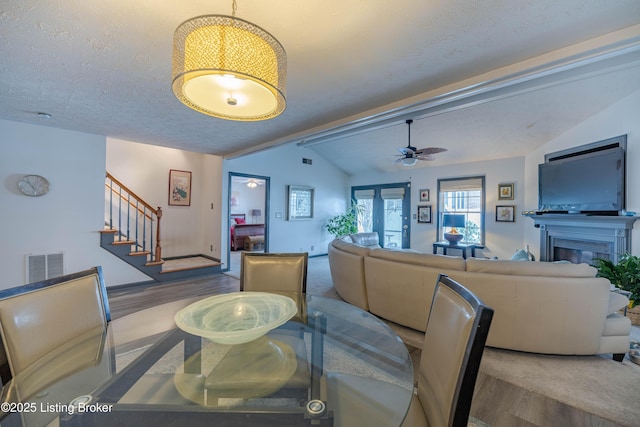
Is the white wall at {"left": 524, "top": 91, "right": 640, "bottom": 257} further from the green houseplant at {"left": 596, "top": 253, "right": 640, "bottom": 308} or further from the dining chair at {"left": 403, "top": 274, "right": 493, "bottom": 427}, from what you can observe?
the dining chair at {"left": 403, "top": 274, "right": 493, "bottom": 427}

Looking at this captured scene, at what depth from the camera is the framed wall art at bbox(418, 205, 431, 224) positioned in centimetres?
636

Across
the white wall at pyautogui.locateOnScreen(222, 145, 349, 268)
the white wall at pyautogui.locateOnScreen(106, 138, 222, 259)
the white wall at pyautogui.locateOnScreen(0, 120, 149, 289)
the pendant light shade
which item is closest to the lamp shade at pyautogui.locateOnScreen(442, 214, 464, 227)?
the white wall at pyautogui.locateOnScreen(222, 145, 349, 268)

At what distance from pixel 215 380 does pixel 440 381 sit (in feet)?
3.19

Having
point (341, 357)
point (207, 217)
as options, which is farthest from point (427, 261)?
point (207, 217)

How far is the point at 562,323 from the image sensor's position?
2.15 meters

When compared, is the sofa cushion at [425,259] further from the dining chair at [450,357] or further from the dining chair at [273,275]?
the dining chair at [450,357]

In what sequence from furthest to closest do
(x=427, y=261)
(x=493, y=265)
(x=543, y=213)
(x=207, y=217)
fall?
(x=207, y=217) < (x=543, y=213) < (x=427, y=261) < (x=493, y=265)

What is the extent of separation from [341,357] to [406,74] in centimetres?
219

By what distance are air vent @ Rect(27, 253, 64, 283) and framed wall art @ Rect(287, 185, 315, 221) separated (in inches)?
162

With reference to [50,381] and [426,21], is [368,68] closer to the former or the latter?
[426,21]

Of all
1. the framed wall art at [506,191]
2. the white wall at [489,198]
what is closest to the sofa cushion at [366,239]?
the white wall at [489,198]

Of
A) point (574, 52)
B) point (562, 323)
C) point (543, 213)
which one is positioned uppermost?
point (574, 52)

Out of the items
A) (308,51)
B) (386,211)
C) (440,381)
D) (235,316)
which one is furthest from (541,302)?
(386,211)

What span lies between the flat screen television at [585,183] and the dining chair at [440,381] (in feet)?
12.0
